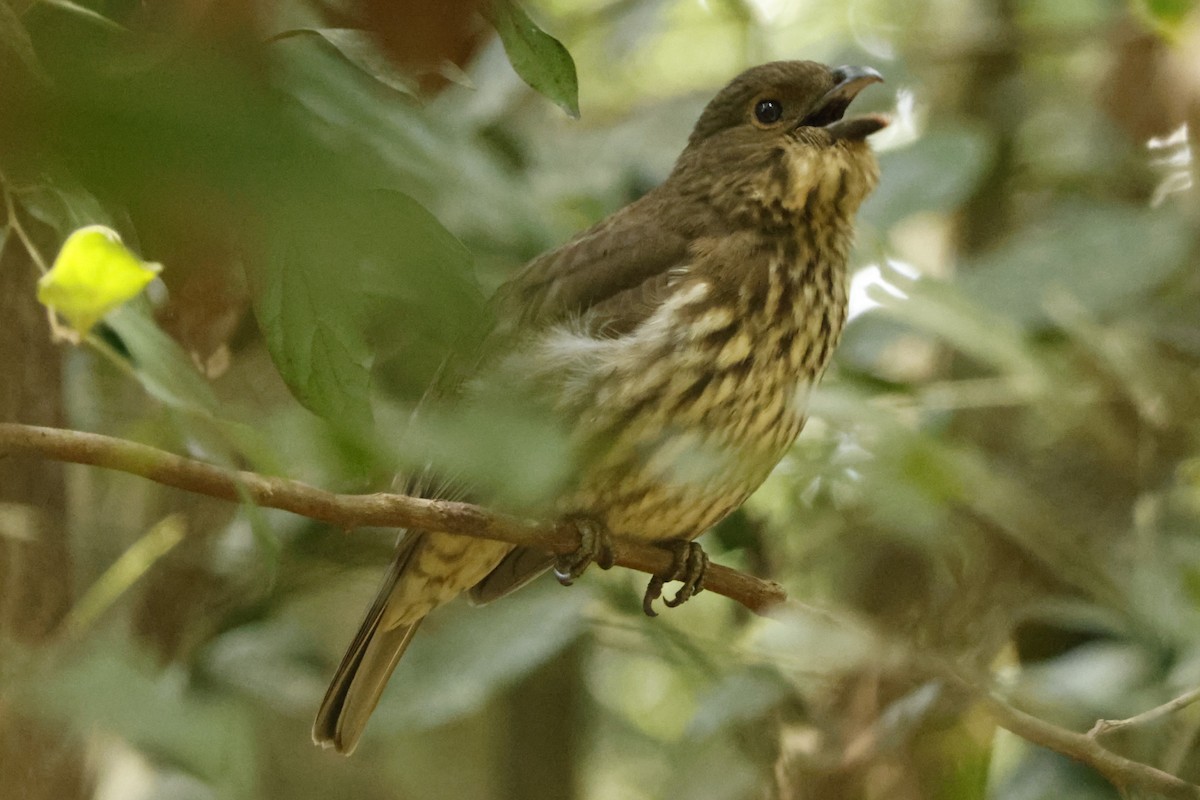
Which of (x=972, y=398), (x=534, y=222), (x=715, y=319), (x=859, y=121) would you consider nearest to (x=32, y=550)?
(x=534, y=222)

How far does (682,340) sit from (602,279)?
0.21 m

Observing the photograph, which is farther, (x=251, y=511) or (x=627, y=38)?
(x=627, y=38)

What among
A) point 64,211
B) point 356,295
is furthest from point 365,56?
point 356,295

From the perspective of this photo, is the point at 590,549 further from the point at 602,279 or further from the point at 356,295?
the point at 356,295

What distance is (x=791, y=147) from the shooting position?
2416 millimetres

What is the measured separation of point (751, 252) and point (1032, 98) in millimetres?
1754

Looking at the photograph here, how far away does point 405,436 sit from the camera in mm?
804

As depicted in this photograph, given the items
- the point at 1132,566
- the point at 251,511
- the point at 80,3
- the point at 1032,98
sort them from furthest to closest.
Result: the point at 1032,98, the point at 1132,566, the point at 251,511, the point at 80,3

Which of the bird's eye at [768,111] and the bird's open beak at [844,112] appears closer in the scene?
the bird's open beak at [844,112]

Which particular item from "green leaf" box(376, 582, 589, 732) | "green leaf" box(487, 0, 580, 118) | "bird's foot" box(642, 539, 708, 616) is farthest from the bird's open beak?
"green leaf" box(487, 0, 580, 118)

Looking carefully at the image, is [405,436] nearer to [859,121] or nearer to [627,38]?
[859,121]

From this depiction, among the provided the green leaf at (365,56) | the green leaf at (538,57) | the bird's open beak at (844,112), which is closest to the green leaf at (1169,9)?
the bird's open beak at (844,112)

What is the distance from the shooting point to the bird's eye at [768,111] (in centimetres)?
247

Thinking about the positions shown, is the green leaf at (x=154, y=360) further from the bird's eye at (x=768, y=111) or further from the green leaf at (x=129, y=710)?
the bird's eye at (x=768, y=111)
